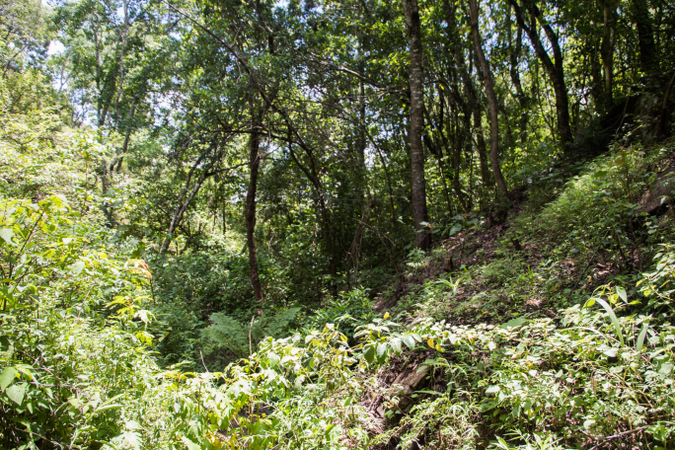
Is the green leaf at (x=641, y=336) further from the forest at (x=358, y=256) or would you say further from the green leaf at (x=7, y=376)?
the green leaf at (x=7, y=376)

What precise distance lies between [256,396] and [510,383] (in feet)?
4.88

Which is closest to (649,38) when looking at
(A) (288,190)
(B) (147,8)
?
(A) (288,190)

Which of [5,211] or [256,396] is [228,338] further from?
[5,211]

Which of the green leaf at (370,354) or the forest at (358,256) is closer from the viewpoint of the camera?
the forest at (358,256)

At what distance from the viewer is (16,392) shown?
155 centimetres

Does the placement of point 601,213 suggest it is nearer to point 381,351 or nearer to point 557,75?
point 381,351

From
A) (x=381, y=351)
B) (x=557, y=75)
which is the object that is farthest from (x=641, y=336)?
(x=557, y=75)

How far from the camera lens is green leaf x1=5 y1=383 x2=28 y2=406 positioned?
1.52m

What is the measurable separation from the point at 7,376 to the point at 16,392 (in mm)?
83

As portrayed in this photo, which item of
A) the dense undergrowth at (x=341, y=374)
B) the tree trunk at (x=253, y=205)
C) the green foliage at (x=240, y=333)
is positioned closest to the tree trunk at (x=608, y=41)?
the dense undergrowth at (x=341, y=374)

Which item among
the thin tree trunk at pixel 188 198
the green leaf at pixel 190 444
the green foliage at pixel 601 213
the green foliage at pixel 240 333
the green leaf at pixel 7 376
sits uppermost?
the thin tree trunk at pixel 188 198

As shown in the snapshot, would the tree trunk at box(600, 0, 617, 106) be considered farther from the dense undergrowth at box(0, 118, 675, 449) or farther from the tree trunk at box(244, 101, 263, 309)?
the tree trunk at box(244, 101, 263, 309)

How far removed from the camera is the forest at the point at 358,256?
1.86m

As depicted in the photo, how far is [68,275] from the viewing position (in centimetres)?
232
